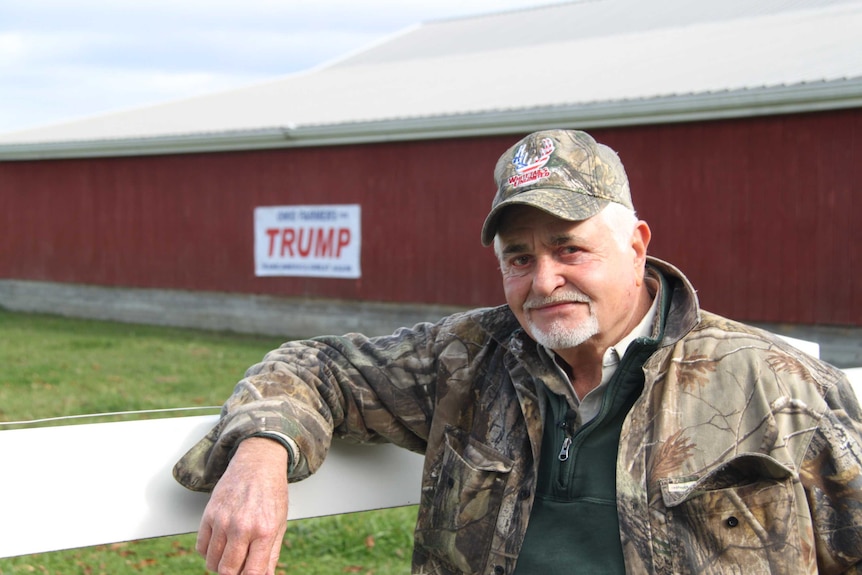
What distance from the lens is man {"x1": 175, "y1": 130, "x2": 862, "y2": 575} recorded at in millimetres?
2186

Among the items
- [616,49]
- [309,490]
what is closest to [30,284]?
[616,49]

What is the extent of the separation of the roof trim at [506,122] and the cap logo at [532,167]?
8954 millimetres

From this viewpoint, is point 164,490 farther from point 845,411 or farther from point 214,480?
point 845,411

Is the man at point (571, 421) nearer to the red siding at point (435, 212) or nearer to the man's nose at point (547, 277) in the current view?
the man's nose at point (547, 277)

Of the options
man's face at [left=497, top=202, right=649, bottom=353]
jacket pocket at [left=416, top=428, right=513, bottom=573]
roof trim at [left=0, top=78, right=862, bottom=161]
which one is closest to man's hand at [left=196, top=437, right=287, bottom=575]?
jacket pocket at [left=416, top=428, right=513, bottom=573]

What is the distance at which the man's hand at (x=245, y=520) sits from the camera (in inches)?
80.5

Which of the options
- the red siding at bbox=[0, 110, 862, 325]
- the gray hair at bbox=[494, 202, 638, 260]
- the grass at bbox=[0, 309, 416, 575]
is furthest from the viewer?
the red siding at bbox=[0, 110, 862, 325]

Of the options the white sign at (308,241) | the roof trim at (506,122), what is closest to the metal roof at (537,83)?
the roof trim at (506,122)

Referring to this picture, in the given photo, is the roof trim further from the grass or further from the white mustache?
the white mustache

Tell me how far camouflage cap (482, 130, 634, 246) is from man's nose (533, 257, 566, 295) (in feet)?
0.47

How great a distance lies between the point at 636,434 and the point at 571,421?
22cm

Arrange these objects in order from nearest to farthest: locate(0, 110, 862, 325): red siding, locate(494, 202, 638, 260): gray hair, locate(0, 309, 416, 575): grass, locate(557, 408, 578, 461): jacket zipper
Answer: locate(557, 408, 578, 461): jacket zipper
locate(494, 202, 638, 260): gray hair
locate(0, 309, 416, 575): grass
locate(0, 110, 862, 325): red siding

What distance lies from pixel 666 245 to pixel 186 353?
590 centimetres

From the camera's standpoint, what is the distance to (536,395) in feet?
8.45
